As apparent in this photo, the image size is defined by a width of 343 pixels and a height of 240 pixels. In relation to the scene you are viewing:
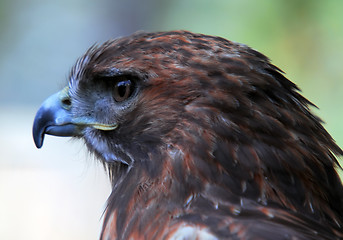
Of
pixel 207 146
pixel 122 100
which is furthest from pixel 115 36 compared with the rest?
pixel 207 146

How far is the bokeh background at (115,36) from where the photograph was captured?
22.3 ft

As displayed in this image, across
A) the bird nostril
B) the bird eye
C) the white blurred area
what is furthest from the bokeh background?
the bird eye

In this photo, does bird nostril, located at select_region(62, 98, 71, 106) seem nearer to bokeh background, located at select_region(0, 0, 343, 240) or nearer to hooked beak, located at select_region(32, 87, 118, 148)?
hooked beak, located at select_region(32, 87, 118, 148)

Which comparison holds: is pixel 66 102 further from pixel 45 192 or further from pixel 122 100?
pixel 45 192

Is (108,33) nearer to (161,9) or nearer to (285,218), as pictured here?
(161,9)

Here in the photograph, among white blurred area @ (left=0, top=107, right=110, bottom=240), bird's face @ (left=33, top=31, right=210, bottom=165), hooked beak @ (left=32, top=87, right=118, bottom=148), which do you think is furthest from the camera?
white blurred area @ (left=0, top=107, right=110, bottom=240)

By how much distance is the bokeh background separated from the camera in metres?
6.79

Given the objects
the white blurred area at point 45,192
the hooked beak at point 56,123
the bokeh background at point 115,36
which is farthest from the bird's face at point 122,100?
the white blurred area at point 45,192

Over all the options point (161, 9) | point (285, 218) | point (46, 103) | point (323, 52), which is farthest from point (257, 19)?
point (285, 218)

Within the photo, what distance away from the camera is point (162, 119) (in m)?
2.38

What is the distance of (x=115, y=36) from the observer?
6773 millimetres

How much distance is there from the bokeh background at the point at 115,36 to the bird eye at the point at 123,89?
347 cm

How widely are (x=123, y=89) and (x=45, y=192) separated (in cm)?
483

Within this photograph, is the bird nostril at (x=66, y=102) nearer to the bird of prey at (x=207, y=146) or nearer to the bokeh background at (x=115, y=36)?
the bird of prey at (x=207, y=146)
